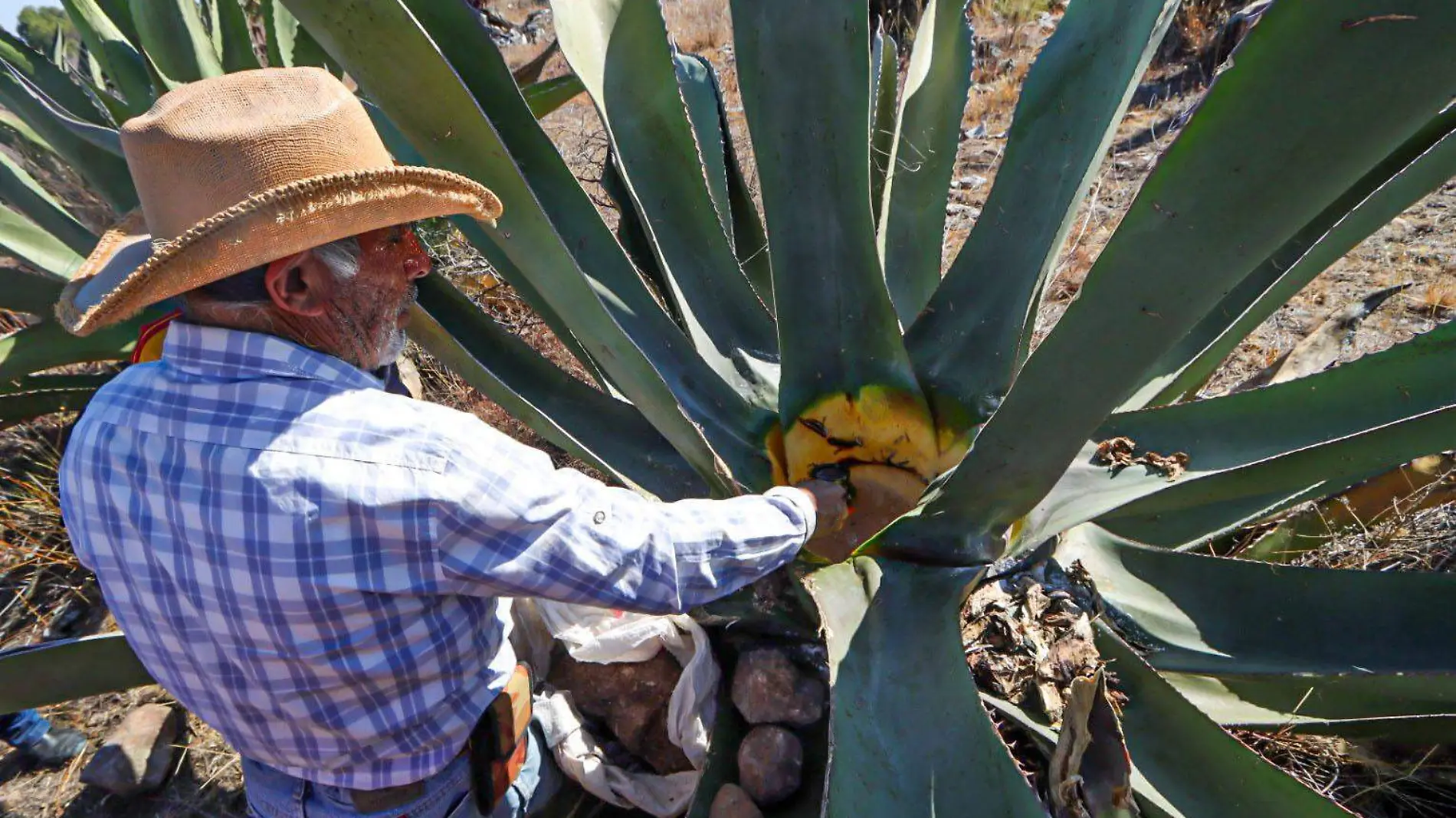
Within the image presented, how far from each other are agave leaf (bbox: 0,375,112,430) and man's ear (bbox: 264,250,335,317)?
174cm

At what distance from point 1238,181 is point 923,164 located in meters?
1.21

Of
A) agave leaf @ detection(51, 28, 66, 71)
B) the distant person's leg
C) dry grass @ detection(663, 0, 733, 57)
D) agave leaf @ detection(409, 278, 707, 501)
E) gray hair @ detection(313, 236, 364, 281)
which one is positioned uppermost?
gray hair @ detection(313, 236, 364, 281)

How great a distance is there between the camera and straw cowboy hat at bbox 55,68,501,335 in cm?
101

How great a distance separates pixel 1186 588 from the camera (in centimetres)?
141

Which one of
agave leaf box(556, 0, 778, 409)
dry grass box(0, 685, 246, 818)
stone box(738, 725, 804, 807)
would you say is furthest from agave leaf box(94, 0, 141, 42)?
stone box(738, 725, 804, 807)

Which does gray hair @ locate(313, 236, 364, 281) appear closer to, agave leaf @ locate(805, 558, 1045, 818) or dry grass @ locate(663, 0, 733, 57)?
agave leaf @ locate(805, 558, 1045, 818)

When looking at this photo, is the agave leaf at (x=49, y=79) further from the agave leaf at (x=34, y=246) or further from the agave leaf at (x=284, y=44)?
the agave leaf at (x=34, y=246)

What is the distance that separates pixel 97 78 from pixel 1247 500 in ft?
12.5

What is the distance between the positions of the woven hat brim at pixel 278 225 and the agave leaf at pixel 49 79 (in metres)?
2.14

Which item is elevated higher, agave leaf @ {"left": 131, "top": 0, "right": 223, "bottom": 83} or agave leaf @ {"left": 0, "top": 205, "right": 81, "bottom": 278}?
agave leaf @ {"left": 131, "top": 0, "right": 223, "bottom": 83}

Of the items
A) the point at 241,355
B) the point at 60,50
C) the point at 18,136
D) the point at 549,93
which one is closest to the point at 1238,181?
the point at 241,355

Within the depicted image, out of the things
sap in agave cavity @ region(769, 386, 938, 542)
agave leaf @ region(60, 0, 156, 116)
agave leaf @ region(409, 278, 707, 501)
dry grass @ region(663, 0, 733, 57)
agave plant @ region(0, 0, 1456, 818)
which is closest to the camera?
agave plant @ region(0, 0, 1456, 818)

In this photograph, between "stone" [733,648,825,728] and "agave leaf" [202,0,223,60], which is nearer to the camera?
"stone" [733,648,825,728]

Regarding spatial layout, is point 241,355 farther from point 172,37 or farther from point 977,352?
point 172,37
